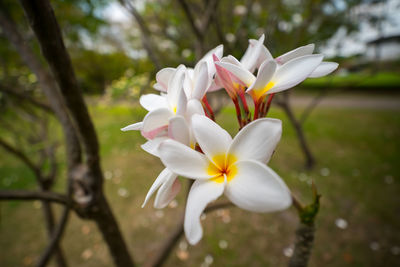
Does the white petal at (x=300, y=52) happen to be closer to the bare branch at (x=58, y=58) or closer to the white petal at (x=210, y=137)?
the white petal at (x=210, y=137)

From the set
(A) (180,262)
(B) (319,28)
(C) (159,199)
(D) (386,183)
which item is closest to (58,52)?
(C) (159,199)

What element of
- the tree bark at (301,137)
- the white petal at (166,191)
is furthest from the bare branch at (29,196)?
the tree bark at (301,137)

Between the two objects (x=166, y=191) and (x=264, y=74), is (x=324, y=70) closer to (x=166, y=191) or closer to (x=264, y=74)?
(x=264, y=74)

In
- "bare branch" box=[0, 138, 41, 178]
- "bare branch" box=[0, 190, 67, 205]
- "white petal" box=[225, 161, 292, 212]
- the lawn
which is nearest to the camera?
"white petal" box=[225, 161, 292, 212]

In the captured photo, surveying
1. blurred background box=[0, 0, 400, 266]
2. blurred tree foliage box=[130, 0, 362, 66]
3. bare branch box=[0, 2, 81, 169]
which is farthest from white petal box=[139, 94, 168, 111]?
blurred tree foliage box=[130, 0, 362, 66]

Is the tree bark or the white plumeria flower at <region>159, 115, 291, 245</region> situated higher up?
the white plumeria flower at <region>159, 115, 291, 245</region>

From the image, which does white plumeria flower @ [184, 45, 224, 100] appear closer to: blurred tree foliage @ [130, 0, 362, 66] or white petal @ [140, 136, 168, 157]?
white petal @ [140, 136, 168, 157]
